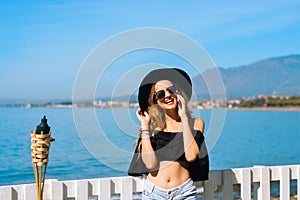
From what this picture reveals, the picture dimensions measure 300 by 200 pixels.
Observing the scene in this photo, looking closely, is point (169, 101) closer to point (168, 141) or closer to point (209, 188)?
point (168, 141)

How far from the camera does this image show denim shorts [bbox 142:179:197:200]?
334cm

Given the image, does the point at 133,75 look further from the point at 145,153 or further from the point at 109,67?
the point at 145,153

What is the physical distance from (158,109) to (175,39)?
18.6 inches

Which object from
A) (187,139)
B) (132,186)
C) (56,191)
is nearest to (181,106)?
(187,139)

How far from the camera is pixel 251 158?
28.7m

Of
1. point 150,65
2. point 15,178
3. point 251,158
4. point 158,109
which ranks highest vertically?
point 251,158

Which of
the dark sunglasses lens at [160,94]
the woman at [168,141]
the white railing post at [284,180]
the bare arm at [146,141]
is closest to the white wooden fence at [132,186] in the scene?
the white railing post at [284,180]

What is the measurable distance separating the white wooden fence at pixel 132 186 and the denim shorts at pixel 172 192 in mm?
385

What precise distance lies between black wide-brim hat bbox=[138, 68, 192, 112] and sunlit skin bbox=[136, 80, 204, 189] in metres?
0.04

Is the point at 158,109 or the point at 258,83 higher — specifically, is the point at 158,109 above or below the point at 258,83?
below

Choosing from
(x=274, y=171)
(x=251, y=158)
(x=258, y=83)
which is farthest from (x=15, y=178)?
(x=258, y=83)

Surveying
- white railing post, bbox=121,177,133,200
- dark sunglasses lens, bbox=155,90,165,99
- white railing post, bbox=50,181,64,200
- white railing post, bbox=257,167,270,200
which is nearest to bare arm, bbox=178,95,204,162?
dark sunglasses lens, bbox=155,90,165,99

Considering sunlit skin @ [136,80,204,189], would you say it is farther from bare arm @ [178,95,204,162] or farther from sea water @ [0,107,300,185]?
sea water @ [0,107,300,185]

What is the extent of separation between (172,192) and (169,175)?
0.36ft
